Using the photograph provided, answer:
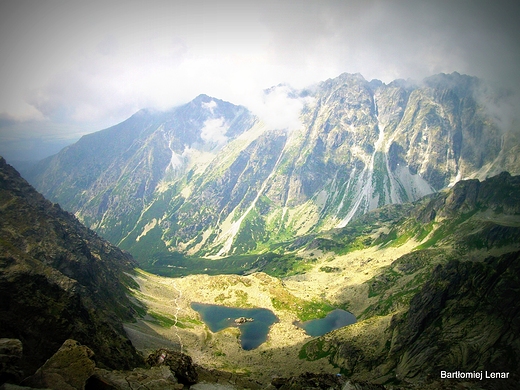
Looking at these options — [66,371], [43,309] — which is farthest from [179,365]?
[43,309]

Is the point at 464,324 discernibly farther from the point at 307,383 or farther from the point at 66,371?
the point at 66,371

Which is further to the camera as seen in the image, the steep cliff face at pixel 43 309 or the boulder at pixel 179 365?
the steep cliff face at pixel 43 309

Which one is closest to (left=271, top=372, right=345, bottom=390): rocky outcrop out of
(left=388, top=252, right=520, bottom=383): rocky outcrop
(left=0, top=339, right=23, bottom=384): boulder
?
(left=0, top=339, right=23, bottom=384): boulder

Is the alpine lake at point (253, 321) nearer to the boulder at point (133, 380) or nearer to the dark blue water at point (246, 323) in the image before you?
the dark blue water at point (246, 323)

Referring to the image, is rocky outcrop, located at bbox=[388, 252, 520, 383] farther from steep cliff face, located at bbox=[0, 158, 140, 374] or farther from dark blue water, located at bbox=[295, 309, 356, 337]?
steep cliff face, located at bbox=[0, 158, 140, 374]

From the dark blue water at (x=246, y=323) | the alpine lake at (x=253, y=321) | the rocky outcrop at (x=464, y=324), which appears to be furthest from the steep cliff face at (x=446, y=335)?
the alpine lake at (x=253, y=321)

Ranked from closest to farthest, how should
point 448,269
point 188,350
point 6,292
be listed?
point 6,292 < point 448,269 < point 188,350

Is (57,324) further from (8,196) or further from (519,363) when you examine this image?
(8,196)

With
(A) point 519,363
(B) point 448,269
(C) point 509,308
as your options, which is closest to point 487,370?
(A) point 519,363
